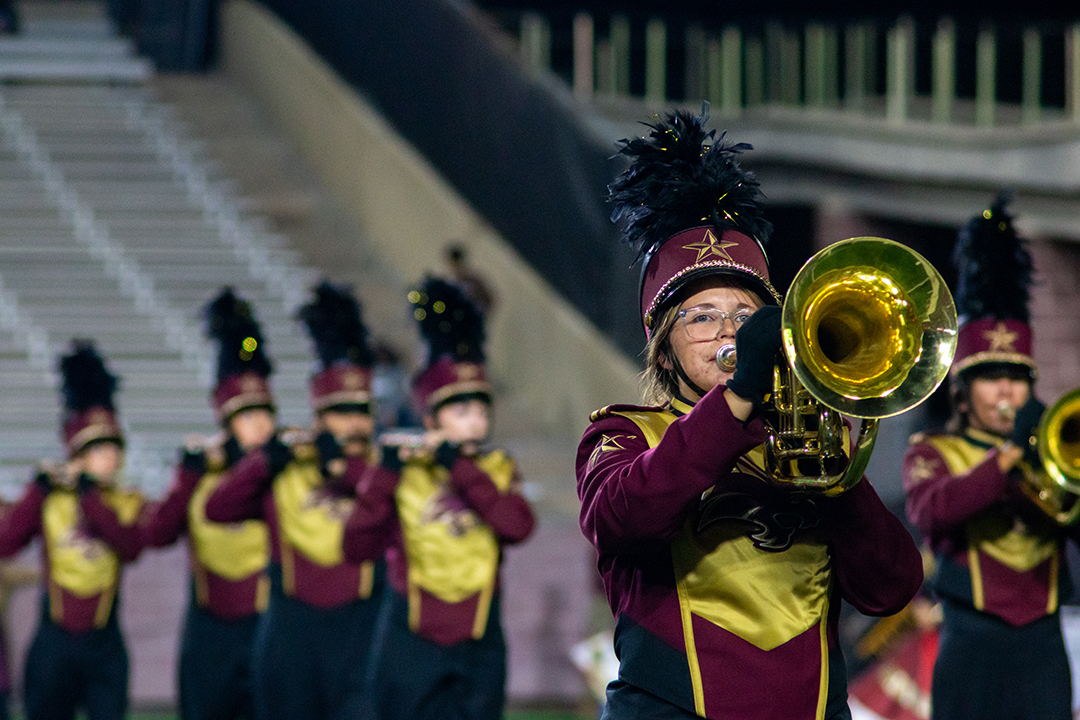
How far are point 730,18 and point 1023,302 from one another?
968 cm

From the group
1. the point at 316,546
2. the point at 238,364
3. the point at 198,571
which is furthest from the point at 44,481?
the point at 316,546

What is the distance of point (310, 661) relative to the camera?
6352mm

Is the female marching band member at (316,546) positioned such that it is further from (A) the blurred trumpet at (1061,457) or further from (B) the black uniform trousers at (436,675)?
(A) the blurred trumpet at (1061,457)

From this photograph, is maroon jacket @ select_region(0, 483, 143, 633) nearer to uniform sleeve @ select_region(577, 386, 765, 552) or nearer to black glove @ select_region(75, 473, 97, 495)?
black glove @ select_region(75, 473, 97, 495)

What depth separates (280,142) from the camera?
16.5m

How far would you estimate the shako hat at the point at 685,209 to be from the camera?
3.07 meters

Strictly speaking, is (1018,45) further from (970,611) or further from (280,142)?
(280,142)

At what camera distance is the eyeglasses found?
301cm

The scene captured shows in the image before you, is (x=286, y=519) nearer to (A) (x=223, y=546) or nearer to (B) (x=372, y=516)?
(A) (x=223, y=546)

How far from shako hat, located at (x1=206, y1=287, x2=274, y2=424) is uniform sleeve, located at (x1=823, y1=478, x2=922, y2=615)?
14.1 ft

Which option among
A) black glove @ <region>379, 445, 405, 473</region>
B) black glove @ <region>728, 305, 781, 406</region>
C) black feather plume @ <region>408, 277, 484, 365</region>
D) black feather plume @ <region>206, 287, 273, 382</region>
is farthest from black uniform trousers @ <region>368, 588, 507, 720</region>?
black glove @ <region>728, 305, 781, 406</region>

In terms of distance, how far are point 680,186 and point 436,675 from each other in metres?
2.93

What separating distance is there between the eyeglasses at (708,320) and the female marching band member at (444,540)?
2832mm

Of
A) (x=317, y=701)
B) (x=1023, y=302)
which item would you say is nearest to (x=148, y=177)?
(x=317, y=701)
